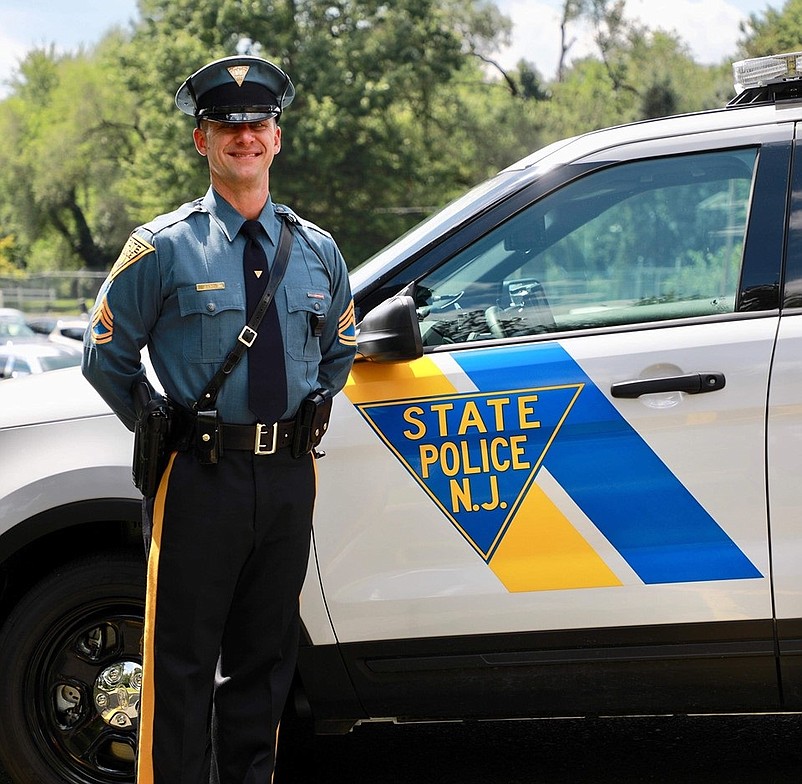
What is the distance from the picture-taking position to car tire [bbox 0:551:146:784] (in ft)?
10.2

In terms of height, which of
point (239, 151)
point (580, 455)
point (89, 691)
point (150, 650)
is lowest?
point (89, 691)

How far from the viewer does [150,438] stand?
253 cm

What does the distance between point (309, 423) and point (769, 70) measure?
1.64 m

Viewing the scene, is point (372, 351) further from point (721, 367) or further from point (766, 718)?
point (766, 718)

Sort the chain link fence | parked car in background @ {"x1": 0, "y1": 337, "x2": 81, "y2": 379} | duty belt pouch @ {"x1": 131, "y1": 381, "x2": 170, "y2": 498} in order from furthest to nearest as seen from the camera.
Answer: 1. the chain link fence
2. parked car in background @ {"x1": 0, "y1": 337, "x2": 81, "y2": 379}
3. duty belt pouch @ {"x1": 131, "y1": 381, "x2": 170, "y2": 498}

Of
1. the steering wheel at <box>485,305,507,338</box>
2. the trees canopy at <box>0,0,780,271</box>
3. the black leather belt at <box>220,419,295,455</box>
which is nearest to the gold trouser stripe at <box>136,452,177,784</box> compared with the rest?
the black leather belt at <box>220,419,295,455</box>

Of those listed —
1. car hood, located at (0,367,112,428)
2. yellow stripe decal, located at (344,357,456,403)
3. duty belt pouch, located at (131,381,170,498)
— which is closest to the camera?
duty belt pouch, located at (131,381,170,498)

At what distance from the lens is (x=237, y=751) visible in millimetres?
2803

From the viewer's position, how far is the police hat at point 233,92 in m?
2.63

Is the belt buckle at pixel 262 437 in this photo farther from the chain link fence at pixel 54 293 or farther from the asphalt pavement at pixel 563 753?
the chain link fence at pixel 54 293

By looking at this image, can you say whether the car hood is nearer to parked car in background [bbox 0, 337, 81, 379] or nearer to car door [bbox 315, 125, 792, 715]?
car door [bbox 315, 125, 792, 715]

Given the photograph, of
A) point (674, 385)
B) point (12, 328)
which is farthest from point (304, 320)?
point (12, 328)

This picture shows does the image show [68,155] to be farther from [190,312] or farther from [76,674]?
[190,312]

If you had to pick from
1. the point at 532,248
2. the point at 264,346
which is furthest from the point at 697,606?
the point at 264,346
